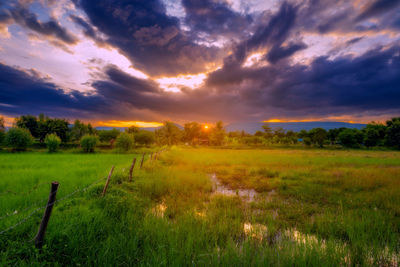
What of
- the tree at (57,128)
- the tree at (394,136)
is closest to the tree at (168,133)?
the tree at (57,128)

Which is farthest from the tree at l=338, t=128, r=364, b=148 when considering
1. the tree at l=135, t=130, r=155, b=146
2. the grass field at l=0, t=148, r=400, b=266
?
the tree at l=135, t=130, r=155, b=146

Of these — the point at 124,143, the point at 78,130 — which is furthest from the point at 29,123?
the point at 124,143

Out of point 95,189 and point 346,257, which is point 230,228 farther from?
point 95,189

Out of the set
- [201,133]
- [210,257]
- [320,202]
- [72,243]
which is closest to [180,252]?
[210,257]

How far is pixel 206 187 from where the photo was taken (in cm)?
901

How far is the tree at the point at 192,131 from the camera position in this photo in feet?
279

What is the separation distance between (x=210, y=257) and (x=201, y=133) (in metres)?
81.8

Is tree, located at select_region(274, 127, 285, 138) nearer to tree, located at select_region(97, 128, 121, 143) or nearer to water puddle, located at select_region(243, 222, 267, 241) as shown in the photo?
tree, located at select_region(97, 128, 121, 143)

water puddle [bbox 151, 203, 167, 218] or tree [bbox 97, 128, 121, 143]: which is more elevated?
tree [bbox 97, 128, 121, 143]

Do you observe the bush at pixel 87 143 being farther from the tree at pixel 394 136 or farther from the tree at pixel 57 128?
the tree at pixel 394 136

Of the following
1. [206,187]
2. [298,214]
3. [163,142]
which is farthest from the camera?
[163,142]

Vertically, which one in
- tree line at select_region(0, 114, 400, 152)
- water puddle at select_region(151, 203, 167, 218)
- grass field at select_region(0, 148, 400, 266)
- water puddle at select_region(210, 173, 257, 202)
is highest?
tree line at select_region(0, 114, 400, 152)

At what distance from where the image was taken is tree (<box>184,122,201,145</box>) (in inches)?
3351

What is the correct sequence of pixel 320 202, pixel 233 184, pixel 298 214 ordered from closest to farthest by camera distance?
pixel 298 214, pixel 320 202, pixel 233 184
